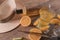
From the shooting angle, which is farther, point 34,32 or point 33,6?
point 33,6

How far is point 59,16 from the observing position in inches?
34.9

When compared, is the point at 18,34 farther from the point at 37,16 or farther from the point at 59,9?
the point at 59,9

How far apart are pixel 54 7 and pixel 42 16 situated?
3.2 inches

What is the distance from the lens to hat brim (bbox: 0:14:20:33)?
883 millimetres

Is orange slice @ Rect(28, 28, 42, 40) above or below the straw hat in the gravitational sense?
below

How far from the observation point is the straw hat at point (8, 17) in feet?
2.84

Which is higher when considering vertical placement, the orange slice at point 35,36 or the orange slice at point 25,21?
the orange slice at point 25,21

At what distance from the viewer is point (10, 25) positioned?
89cm

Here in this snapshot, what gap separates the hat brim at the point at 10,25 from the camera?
0.88 metres

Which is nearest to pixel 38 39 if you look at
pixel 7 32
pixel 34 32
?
pixel 34 32

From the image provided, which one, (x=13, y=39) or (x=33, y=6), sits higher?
(x=33, y=6)

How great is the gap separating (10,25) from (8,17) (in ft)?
0.12

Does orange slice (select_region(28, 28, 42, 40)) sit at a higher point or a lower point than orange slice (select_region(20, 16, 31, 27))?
lower

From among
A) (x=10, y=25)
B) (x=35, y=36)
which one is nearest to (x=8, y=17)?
(x=10, y=25)
